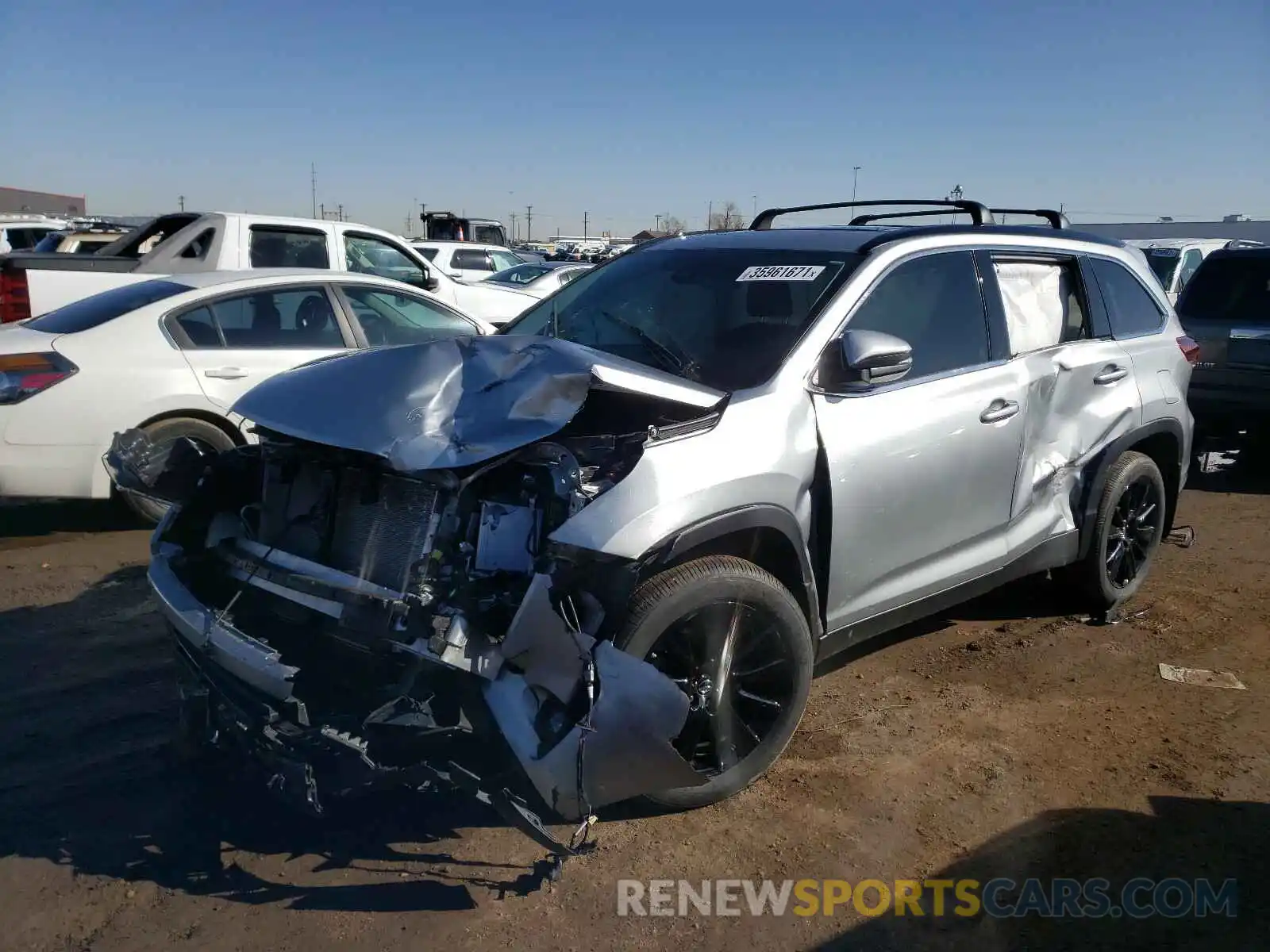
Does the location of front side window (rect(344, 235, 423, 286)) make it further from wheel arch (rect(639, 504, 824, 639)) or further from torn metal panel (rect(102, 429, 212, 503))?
wheel arch (rect(639, 504, 824, 639))

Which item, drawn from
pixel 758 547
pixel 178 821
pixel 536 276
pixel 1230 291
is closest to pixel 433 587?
pixel 758 547

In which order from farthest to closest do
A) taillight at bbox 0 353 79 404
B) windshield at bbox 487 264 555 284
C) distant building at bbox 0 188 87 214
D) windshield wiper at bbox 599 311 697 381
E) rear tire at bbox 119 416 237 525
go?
distant building at bbox 0 188 87 214
windshield at bbox 487 264 555 284
rear tire at bbox 119 416 237 525
taillight at bbox 0 353 79 404
windshield wiper at bbox 599 311 697 381

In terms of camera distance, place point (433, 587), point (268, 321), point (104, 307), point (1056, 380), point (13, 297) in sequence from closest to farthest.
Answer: point (433, 587) → point (1056, 380) → point (104, 307) → point (268, 321) → point (13, 297)

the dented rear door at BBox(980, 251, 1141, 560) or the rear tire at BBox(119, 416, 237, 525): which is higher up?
the dented rear door at BBox(980, 251, 1141, 560)

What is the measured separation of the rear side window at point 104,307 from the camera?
20.7ft

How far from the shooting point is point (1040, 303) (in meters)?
4.76

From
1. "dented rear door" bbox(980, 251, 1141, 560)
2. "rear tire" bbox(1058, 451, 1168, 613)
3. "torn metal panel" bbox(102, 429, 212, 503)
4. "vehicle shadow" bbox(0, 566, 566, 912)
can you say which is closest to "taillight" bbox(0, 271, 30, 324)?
"vehicle shadow" bbox(0, 566, 566, 912)

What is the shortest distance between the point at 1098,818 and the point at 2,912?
11.3ft

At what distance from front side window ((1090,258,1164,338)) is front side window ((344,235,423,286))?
6.86 m

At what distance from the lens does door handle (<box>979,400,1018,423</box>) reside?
4199 mm

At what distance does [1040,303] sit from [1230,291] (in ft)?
18.8

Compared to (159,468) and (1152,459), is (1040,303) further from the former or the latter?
(159,468)

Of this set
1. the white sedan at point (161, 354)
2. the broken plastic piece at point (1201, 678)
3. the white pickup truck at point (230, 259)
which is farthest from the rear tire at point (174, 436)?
the broken plastic piece at point (1201, 678)

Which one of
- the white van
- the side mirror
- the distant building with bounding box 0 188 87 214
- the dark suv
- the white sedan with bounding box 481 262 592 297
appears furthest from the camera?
the distant building with bounding box 0 188 87 214
